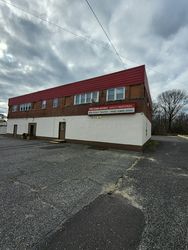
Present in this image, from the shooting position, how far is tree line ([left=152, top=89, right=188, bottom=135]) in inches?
1861

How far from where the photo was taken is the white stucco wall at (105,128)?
11.7 m

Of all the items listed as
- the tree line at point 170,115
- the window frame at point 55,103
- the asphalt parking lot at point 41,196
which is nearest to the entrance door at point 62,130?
the window frame at point 55,103

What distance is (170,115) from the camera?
1970 inches

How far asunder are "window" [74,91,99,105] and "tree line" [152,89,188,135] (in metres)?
37.4

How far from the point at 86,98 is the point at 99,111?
2740 millimetres

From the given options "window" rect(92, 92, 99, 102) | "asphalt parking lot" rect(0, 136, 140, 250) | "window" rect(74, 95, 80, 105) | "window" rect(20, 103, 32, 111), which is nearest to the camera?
"asphalt parking lot" rect(0, 136, 140, 250)

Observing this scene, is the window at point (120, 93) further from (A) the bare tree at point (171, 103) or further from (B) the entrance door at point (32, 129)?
(A) the bare tree at point (171, 103)

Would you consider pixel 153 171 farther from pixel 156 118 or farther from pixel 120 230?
pixel 156 118

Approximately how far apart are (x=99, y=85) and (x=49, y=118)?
345 inches

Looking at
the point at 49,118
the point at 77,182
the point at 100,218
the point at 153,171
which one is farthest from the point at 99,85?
the point at 100,218

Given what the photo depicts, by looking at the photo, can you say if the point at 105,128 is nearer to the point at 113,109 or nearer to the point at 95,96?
the point at 113,109

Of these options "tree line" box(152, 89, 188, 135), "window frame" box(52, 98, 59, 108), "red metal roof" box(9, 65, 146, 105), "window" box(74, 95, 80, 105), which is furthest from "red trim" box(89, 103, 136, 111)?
"tree line" box(152, 89, 188, 135)

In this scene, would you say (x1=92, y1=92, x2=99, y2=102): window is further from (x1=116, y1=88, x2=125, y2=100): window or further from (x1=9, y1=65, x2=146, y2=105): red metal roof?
(x1=116, y1=88, x2=125, y2=100): window

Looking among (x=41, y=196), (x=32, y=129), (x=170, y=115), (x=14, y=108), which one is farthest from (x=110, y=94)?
(x=170, y=115)
